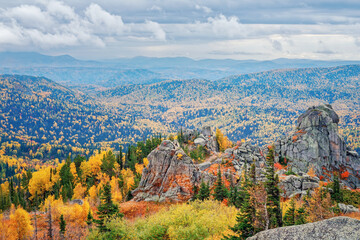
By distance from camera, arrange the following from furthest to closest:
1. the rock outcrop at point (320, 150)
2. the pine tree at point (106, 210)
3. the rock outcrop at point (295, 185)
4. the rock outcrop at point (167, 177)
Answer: the rock outcrop at point (320, 150) < the rock outcrop at point (167, 177) < the rock outcrop at point (295, 185) < the pine tree at point (106, 210)

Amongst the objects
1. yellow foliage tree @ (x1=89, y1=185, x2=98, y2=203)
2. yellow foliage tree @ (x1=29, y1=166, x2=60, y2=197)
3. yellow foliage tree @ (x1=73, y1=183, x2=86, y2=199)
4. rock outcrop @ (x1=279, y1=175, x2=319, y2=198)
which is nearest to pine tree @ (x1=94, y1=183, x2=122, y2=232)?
rock outcrop @ (x1=279, y1=175, x2=319, y2=198)

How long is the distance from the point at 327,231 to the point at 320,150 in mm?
131866

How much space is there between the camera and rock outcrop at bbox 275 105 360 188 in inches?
5251

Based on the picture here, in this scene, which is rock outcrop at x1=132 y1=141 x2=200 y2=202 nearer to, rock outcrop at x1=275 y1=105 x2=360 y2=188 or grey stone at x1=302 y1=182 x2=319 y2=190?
grey stone at x1=302 y1=182 x2=319 y2=190

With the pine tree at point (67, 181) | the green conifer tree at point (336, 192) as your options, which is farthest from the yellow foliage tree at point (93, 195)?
the green conifer tree at point (336, 192)

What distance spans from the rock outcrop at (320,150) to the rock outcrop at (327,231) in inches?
4557

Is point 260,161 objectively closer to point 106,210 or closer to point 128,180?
point 128,180

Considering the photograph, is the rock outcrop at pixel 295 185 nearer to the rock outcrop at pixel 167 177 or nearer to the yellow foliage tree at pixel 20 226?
the rock outcrop at pixel 167 177

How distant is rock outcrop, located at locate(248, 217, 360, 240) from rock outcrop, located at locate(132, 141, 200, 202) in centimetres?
6915

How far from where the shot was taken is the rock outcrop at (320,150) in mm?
133375

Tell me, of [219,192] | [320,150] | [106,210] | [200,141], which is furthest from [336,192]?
[200,141]

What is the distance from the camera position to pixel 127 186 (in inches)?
4998

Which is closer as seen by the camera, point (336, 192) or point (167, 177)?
point (336, 192)

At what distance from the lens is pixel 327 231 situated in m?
20.9
